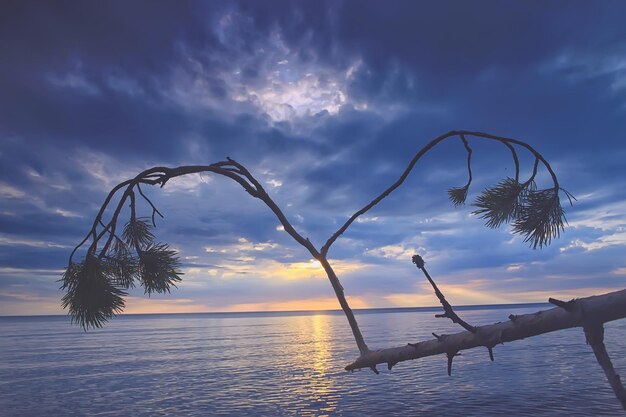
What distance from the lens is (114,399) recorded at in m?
32.9

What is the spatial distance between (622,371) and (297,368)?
26882 millimetres

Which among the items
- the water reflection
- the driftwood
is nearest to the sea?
the water reflection

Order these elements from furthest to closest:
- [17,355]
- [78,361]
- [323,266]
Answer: [17,355]
[78,361]
[323,266]

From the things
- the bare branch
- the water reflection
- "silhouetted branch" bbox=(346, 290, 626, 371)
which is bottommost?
the water reflection

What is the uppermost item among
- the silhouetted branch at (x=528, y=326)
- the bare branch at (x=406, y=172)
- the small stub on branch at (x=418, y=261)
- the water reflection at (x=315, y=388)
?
the bare branch at (x=406, y=172)

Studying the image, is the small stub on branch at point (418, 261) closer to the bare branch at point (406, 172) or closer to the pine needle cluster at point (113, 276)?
the bare branch at point (406, 172)

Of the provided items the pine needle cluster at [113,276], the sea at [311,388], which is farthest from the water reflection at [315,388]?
the pine needle cluster at [113,276]

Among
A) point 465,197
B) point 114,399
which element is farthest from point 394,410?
point 465,197

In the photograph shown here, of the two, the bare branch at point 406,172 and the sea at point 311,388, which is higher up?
the bare branch at point 406,172

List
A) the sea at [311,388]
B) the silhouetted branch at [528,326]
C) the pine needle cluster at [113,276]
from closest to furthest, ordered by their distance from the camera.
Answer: the silhouetted branch at [528,326] → the pine needle cluster at [113,276] → the sea at [311,388]

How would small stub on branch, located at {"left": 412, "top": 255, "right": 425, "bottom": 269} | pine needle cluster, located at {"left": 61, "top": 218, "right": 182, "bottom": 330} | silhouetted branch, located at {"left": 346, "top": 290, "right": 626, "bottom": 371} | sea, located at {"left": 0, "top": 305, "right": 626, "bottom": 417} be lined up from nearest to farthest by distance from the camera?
silhouetted branch, located at {"left": 346, "top": 290, "right": 626, "bottom": 371} → small stub on branch, located at {"left": 412, "top": 255, "right": 425, "bottom": 269} → pine needle cluster, located at {"left": 61, "top": 218, "right": 182, "bottom": 330} → sea, located at {"left": 0, "top": 305, "right": 626, "bottom": 417}

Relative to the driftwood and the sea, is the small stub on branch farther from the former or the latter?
the sea

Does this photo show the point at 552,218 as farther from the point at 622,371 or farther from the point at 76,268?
the point at 622,371

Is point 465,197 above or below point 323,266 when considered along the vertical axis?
above
